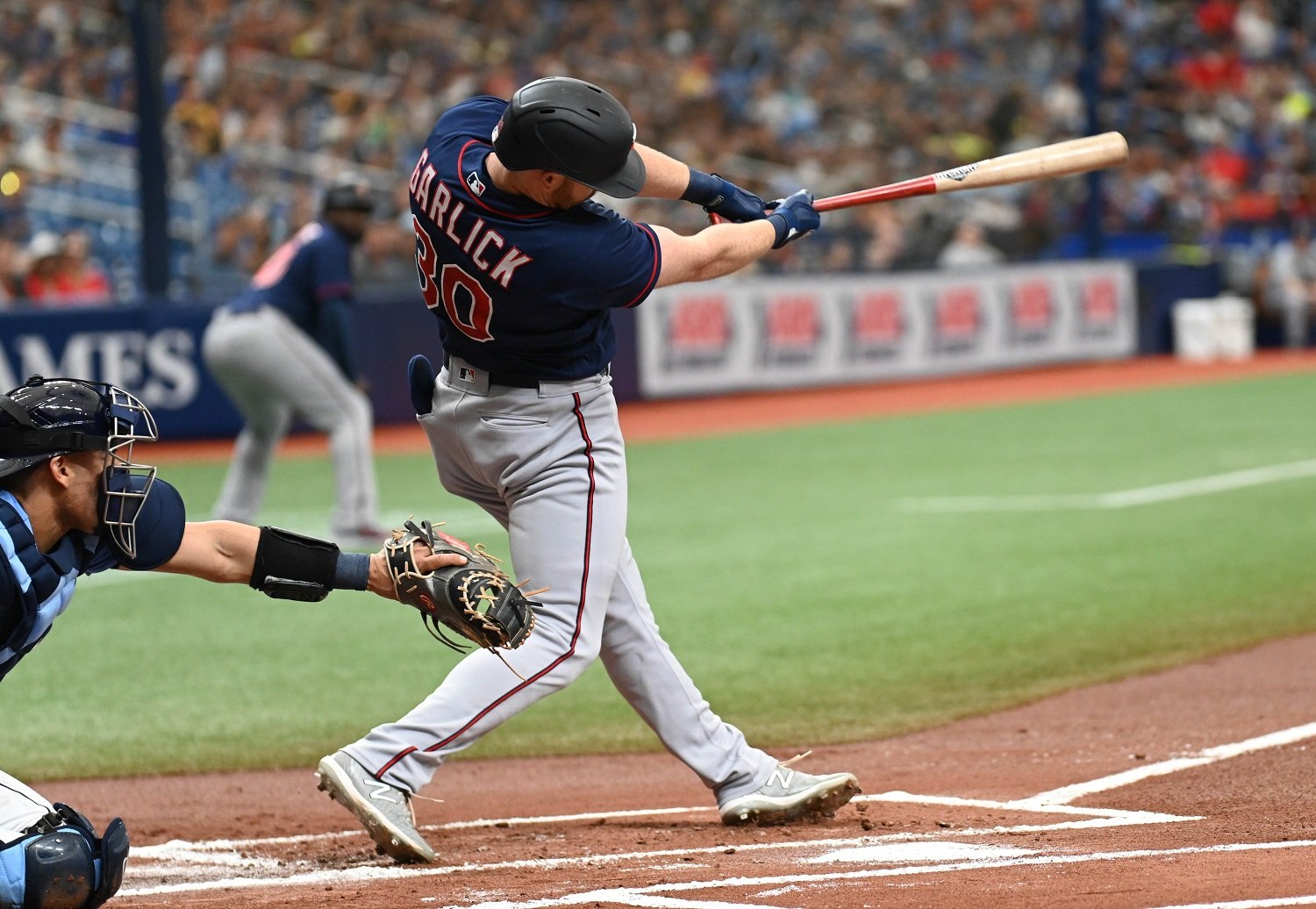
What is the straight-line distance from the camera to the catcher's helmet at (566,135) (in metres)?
4.13

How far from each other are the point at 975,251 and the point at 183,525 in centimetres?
1859

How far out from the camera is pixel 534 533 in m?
4.53

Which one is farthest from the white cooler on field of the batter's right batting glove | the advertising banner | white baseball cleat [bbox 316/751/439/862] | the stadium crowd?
white baseball cleat [bbox 316/751/439/862]

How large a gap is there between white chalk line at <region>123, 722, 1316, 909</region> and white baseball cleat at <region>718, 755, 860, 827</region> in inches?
9.1

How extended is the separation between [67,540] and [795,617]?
15.5 ft

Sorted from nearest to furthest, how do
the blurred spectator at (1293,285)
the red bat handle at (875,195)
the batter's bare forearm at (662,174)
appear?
the batter's bare forearm at (662,174) < the red bat handle at (875,195) < the blurred spectator at (1293,285)

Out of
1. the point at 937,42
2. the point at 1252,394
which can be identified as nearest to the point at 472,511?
the point at 1252,394

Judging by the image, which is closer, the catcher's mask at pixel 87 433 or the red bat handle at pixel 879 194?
the catcher's mask at pixel 87 433

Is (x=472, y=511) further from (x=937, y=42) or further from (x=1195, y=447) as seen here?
(x=937, y=42)

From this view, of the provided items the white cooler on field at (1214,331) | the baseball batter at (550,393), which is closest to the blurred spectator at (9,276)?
the baseball batter at (550,393)

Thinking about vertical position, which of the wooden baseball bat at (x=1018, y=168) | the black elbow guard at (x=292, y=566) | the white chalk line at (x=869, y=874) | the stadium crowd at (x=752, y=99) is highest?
the stadium crowd at (x=752, y=99)

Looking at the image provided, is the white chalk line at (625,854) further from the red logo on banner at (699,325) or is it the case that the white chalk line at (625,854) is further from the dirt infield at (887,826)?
the red logo on banner at (699,325)

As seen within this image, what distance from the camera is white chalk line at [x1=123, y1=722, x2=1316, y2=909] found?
14.3 feet

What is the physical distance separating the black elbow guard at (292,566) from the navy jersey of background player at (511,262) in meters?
0.75
